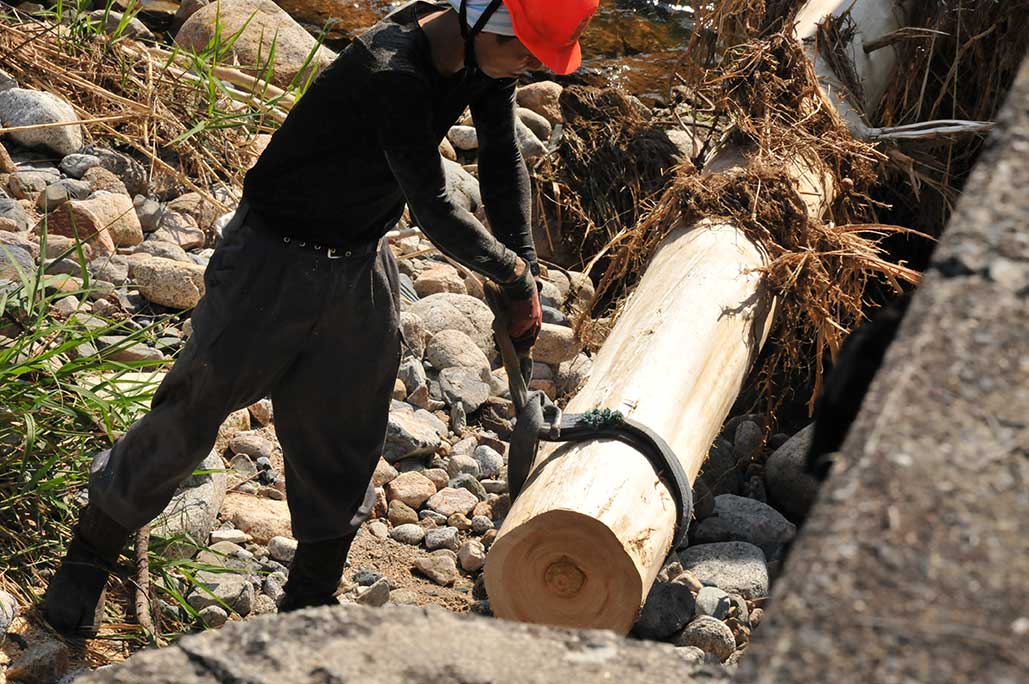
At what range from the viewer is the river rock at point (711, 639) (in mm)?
3826

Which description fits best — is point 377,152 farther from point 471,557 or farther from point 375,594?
point 471,557

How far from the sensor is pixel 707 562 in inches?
168

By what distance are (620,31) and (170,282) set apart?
589 centimetres

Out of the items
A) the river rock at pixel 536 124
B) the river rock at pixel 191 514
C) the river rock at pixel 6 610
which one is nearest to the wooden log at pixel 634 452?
the river rock at pixel 191 514

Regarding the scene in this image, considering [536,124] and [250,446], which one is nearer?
[250,446]

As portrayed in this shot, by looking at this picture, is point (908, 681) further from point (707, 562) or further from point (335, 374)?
point (707, 562)

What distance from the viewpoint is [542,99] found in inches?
310

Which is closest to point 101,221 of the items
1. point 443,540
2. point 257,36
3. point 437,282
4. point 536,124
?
point 437,282

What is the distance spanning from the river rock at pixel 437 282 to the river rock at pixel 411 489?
4.46 feet

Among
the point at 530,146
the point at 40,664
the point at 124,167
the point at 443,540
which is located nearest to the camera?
the point at 40,664

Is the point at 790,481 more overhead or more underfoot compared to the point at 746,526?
more overhead

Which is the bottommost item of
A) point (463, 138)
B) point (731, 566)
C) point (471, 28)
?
point (731, 566)

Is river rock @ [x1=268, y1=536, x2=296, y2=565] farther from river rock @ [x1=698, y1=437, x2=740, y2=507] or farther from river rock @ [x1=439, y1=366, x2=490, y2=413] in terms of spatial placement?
river rock @ [x1=698, y1=437, x2=740, y2=507]

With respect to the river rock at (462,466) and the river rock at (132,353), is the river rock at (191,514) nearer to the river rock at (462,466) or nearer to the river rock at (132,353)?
the river rock at (132,353)
